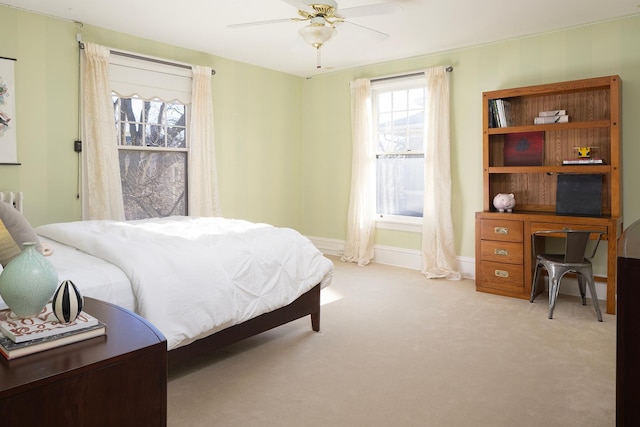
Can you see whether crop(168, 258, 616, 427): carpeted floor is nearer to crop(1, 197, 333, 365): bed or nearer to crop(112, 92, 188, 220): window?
crop(1, 197, 333, 365): bed

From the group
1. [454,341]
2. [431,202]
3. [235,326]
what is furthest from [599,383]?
[431,202]

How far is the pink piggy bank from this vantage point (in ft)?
14.5

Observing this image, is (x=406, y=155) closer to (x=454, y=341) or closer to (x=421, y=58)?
(x=421, y=58)

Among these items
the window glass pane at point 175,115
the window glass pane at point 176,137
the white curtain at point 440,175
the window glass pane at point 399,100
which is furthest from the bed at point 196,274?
the window glass pane at point 399,100

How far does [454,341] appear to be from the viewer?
316cm

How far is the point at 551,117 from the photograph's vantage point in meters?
4.24

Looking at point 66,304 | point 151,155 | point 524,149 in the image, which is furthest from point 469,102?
point 66,304

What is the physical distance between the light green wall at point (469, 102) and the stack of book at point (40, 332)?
4330mm

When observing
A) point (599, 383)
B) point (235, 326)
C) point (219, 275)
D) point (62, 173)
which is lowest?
point (599, 383)

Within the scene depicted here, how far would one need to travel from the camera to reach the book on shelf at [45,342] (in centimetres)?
123

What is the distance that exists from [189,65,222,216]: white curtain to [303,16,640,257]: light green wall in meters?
1.69

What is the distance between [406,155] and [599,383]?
3.45 metres

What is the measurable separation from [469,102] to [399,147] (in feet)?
3.22

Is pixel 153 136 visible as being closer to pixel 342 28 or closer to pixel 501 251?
pixel 342 28
